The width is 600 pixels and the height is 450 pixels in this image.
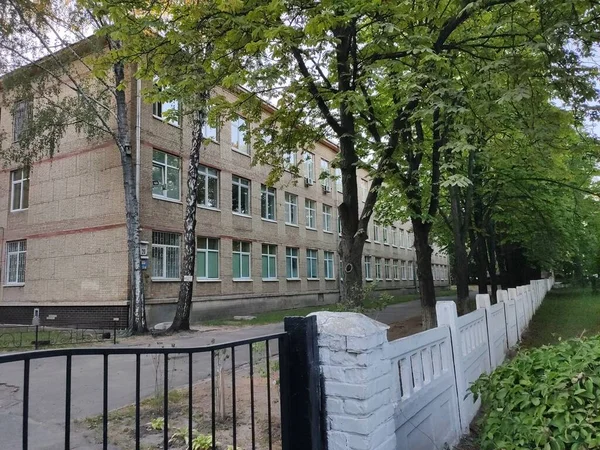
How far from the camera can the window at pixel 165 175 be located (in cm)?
1805

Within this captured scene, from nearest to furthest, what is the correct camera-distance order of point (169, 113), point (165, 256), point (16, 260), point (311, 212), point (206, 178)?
point (169, 113), point (165, 256), point (16, 260), point (206, 178), point (311, 212)

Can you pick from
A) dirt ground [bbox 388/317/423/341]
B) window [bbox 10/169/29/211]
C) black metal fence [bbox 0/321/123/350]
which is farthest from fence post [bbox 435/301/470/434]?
window [bbox 10/169/29/211]

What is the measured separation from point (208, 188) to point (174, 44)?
47.7 ft

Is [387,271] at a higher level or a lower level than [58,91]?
lower

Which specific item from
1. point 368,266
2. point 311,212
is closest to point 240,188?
point 311,212

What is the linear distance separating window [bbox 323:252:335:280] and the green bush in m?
28.5

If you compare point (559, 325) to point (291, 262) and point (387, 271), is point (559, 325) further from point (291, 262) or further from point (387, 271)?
point (387, 271)

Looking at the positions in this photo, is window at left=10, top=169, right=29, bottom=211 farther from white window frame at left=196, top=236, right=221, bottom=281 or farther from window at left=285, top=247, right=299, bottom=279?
window at left=285, top=247, right=299, bottom=279

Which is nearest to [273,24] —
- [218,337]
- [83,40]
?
[218,337]

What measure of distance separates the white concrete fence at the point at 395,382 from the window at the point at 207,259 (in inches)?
610

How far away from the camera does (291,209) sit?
28.0m

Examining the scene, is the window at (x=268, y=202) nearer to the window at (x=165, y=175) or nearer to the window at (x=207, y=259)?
the window at (x=207, y=259)

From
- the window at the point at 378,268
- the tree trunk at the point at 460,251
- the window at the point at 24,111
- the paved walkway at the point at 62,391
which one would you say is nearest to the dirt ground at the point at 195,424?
the paved walkway at the point at 62,391

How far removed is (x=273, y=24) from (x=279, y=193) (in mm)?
20461
